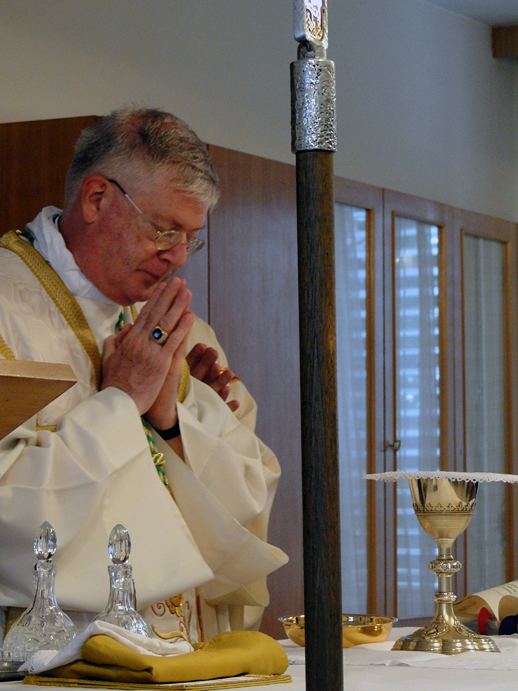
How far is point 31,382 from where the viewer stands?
151cm

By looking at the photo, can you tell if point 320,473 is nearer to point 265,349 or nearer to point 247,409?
point 247,409

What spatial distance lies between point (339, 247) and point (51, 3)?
4.67 ft

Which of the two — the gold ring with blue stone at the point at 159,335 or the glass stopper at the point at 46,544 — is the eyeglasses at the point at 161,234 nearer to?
the gold ring with blue stone at the point at 159,335

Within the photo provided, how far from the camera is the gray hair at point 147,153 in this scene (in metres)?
2.79

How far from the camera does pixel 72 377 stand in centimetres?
150

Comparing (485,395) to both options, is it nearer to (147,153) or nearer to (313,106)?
(147,153)

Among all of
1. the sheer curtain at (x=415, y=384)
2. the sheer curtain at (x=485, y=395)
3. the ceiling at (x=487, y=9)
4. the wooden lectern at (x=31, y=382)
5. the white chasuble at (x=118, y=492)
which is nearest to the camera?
the wooden lectern at (x=31, y=382)

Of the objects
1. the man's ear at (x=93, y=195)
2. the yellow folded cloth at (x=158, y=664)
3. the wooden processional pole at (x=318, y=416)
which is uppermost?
the man's ear at (x=93, y=195)

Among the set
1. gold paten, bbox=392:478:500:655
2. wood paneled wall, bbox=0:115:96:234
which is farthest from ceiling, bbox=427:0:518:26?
gold paten, bbox=392:478:500:655

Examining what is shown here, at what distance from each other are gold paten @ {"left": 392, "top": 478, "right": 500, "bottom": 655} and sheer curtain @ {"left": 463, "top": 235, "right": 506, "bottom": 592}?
3888mm

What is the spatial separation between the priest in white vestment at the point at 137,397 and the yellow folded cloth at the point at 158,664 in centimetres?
73

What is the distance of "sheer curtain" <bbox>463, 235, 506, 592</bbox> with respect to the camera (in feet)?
20.0

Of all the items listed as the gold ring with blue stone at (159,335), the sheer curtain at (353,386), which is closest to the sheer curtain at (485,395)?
the sheer curtain at (353,386)

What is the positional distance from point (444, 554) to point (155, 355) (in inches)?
28.1
